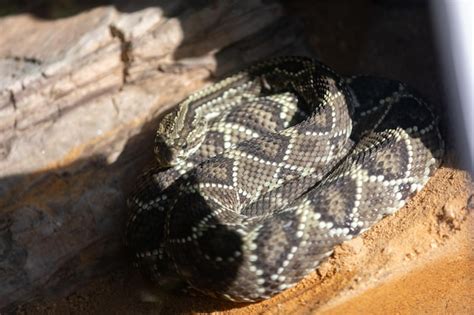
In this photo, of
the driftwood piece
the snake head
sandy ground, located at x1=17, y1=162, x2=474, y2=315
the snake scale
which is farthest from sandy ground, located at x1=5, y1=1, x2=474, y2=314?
the snake head

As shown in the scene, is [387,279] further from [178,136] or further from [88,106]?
[88,106]

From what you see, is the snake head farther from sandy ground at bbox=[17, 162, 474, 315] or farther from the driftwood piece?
sandy ground at bbox=[17, 162, 474, 315]

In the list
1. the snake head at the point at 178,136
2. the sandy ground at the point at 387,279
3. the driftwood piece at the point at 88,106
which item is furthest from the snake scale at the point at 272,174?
the driftwood piece at the point at 88,106

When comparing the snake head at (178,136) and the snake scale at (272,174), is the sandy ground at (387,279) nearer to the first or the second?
the snake scale at (272,174)

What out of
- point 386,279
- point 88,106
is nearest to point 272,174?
point 386,279

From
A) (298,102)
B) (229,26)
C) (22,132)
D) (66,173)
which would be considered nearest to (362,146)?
(298,102)
